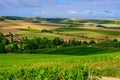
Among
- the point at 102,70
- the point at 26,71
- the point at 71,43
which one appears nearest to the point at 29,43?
the point at 71,43

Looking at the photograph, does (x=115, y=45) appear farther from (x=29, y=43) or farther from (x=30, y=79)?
(x=30, y=79)

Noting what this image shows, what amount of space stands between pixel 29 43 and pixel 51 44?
25.3ft

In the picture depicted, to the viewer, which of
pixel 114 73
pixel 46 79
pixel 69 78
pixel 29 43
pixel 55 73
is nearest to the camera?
pixel 46 79

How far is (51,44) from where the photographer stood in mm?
112250

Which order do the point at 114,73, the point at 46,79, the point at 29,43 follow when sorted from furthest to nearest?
the point at 29,43, the point at 114,73, the point at 46,79

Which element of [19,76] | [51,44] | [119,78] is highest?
[19,76]

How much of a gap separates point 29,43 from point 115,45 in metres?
28.7

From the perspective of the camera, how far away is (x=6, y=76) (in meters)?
18.8

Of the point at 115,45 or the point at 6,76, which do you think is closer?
the point at 6,76

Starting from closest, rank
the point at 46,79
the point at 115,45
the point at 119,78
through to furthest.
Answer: the point at 46,79 → the point at 119,78 → the point at 115,45

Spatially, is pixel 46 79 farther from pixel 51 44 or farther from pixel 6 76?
pixel 51 44

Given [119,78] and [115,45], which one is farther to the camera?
[115,45]

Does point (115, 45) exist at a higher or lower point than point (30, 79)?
lower

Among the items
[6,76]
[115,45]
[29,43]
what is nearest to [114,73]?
[6,76]
